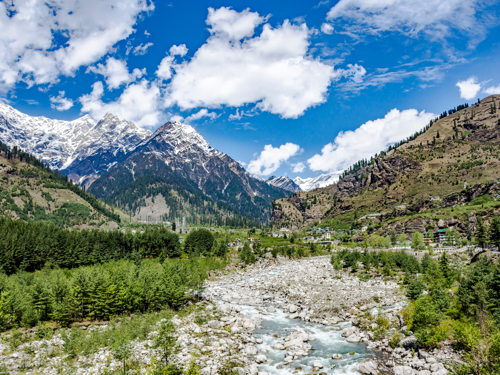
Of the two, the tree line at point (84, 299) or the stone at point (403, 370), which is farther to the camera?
the tree line at point (84, 299)

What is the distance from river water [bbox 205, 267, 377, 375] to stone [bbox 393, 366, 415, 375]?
3.78m

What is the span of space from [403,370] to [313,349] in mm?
10781

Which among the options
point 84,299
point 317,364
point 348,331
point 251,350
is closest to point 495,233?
point 348,331

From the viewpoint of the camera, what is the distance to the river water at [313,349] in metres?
30.0

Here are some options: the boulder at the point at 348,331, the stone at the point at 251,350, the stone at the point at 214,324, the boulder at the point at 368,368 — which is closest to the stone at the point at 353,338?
the boulder at the point at 348,331

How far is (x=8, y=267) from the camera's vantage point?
Answer: 78.9 m

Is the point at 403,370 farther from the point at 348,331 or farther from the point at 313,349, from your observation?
the point at 348,331

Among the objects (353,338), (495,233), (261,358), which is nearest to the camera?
(261,358)

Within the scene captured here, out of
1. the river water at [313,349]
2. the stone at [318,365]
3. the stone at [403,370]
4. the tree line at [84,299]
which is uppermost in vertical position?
the tree line at [84,299]

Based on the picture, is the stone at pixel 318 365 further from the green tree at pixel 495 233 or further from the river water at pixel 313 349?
the green tree at pixel 495 233

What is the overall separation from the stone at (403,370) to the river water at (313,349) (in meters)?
3.78

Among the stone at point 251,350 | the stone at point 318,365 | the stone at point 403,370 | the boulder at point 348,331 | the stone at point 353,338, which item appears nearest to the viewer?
the stone at point 403,370

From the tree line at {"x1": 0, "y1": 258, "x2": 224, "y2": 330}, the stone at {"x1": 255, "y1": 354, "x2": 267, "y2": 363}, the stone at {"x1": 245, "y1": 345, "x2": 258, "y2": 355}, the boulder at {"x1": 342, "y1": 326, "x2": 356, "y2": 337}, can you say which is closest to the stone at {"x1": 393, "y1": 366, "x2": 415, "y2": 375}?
the boulder at {"x1": 342, "y1": 326, "x2": 356, "y2": 337}

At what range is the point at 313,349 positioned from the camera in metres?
35.0
